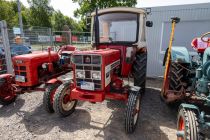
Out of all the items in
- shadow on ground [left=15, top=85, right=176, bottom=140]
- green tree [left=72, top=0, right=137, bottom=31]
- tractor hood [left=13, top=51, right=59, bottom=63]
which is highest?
green tree [left=72, top=0, right=137, bottom=31]

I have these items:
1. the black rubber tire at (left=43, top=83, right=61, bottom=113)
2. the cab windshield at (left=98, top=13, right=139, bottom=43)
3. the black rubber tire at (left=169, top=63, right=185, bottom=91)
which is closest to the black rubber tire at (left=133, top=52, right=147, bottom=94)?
the cab windshield at (left=98, top=13, right=139, bottom=43)

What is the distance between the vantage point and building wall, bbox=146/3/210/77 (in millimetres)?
5895

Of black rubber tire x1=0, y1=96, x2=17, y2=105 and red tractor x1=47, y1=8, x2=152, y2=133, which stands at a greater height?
red tractor x1=47, y1=8, x2=152, y2=133

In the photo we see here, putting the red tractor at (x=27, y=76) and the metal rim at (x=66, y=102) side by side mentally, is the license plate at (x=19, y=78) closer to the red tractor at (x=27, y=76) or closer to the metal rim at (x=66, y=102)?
the red tractor at (x=27, y=76)

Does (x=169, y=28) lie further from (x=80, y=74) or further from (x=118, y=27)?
→ (x=80, y=74)

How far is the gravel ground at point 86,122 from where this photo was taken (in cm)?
293

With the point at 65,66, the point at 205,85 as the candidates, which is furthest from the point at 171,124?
the point at 65,66

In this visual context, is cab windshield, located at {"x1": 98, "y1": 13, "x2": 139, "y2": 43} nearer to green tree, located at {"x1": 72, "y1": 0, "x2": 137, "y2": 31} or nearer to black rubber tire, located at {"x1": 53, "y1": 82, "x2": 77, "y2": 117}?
black rubber tire, located at {"x1": 53, "y1": 82, "x2": 77, "y2": 117}

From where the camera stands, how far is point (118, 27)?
4258 mm

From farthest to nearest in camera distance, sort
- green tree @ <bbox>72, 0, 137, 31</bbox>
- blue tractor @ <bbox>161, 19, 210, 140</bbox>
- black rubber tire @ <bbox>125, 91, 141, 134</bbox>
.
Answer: green tree @ <bbox>72, 0, 137, 31</bbox>, black rubber tire @ <bbox>125, 91, 141, 134</bbox>, blue tractor @ <bbox>161, 19, 210, 140</bbox>

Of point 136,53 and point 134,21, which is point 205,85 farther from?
point 134,21

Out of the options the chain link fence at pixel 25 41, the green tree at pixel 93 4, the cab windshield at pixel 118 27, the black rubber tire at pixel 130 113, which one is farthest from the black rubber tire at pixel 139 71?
the green tree at pixel 93 4

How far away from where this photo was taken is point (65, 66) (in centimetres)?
A: 477

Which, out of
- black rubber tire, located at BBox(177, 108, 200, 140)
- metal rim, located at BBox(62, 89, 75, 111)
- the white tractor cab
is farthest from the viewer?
the white tractor cab
